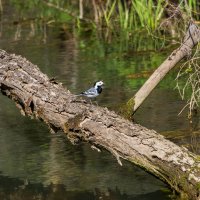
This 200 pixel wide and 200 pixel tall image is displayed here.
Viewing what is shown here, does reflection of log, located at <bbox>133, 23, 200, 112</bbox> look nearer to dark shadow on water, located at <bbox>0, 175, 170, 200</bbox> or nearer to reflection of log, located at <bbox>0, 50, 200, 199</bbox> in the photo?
reflection of log, located at <bbox>0, 50, 200, 199</bbox>

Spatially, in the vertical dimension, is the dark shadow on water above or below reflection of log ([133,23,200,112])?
below

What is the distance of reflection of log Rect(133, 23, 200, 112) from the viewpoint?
20.9 feet

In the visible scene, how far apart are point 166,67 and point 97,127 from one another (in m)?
1.42

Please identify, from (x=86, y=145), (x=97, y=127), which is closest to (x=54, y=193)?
(x=97, y=127)

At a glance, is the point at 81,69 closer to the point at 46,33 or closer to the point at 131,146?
the point at 46,33

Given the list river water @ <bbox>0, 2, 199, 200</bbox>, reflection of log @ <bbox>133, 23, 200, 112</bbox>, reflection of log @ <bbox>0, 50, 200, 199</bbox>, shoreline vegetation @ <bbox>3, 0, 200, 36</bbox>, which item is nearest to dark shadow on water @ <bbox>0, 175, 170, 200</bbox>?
river water @ <bbox>0, 2, 199, 200</bbox>

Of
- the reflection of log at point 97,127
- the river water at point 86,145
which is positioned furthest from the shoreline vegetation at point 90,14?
the reflection of log at point 97,127

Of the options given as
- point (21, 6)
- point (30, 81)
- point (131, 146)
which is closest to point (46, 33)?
point (21, 6)

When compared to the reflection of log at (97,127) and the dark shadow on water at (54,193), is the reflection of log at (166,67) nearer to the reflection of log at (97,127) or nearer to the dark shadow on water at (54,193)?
the reflection of log at (97,127)

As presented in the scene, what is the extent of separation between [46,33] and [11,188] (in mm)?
7561

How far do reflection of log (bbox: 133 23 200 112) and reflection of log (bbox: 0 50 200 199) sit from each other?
960 millimetres

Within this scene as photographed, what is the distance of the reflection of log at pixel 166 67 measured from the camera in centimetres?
638

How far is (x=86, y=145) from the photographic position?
6457 millimetres

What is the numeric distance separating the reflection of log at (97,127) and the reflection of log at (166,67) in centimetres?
96
